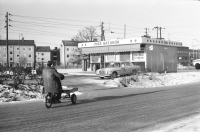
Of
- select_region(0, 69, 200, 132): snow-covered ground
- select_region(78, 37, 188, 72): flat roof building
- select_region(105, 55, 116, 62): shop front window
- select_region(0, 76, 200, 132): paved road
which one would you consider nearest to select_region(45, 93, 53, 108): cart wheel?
select_region(0, 76, 200, 132): paved road

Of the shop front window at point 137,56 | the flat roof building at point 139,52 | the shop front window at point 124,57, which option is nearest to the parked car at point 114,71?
the flat roof building at point 139,52

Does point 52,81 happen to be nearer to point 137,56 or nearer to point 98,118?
point 98,118

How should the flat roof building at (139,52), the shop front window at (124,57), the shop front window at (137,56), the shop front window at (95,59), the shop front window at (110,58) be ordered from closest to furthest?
the flat roof building at (139,52) → the shop front window at (137,56) → the shop front window at (124,57) → the shop front window at (110,58) → the shop front window at (95,59)

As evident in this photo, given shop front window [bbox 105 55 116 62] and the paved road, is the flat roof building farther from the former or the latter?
the paved road

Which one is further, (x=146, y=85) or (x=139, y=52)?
(x=139, y=52)

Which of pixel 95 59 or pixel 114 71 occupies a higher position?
pixel 95 59

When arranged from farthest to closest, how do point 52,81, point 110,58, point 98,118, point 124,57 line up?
point 110,58 → point 124,57 → point 52,81 → point 98,118

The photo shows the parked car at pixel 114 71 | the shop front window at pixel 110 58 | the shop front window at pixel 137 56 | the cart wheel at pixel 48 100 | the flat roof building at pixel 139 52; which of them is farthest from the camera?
the shop front window at pixel 110 58

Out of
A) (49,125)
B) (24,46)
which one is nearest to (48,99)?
(49,125)

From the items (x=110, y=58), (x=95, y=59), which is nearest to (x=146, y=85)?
(x=110, y=58)

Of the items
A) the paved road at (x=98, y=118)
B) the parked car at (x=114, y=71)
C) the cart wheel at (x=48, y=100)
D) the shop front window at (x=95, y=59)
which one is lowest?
the paved road at (x=98, y=118)

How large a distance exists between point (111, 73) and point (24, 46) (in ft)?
265

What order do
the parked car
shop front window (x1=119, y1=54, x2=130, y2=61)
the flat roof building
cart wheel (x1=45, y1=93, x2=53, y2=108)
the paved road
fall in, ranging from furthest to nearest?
shop front window (x1=119, y1=54, x2=130, y2=61) < the flat roof building < the parked car < cart wheel (x1=45, y1=93, x2=53, y2=108) < the paved road

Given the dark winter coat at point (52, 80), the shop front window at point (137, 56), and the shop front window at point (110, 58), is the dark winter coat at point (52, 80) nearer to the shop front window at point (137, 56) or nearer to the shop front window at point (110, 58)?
the shop front window at point (137, 56)
